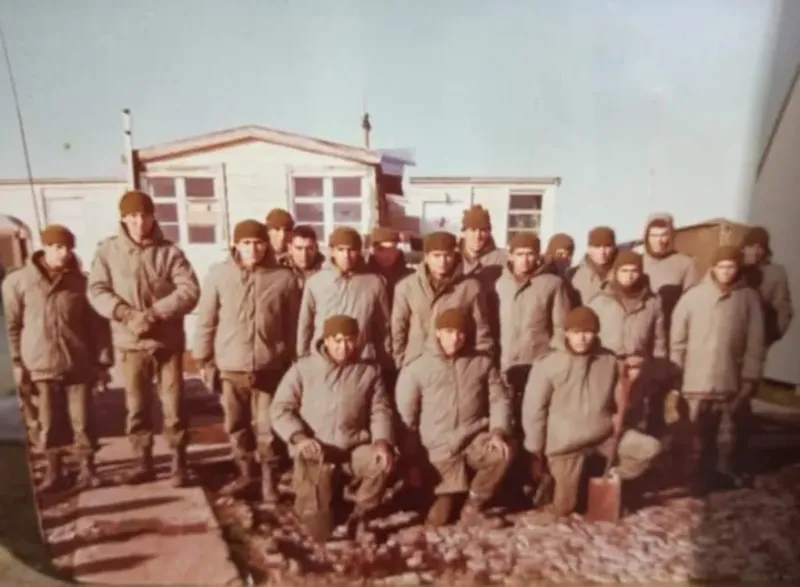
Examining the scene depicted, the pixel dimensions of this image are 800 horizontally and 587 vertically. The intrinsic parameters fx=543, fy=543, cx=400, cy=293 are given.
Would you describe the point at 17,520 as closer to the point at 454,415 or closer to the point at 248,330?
the point at 248,330

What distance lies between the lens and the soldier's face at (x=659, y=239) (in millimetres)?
1276

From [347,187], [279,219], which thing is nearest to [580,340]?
[347,187]

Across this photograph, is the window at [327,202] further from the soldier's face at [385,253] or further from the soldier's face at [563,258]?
the soldier's face at [563,258]

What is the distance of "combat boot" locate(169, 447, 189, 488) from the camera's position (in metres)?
1.36

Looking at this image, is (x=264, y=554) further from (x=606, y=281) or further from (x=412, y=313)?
(x=606, y=281)

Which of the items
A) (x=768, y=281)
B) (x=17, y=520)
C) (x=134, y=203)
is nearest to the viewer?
(x=134, y=203)

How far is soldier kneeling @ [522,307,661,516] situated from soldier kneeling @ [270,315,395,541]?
372 mm

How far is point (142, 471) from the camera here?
1.38 m

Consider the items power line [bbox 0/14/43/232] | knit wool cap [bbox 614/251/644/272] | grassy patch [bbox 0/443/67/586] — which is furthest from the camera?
grassy patch [bbox 0/443/67/586]

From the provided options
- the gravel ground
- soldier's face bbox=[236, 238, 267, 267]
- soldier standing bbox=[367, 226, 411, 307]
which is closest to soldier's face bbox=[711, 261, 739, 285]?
the gravel ground

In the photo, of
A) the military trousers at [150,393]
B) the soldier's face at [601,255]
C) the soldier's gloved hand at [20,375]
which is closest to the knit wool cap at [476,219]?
the soldier's face at [601,255]

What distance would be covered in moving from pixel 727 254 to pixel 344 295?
0.92 m

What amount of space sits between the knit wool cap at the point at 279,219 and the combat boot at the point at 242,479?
23.1 inches

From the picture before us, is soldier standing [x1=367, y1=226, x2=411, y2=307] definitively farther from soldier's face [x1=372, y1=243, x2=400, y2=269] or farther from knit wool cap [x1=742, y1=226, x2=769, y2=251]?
knit wool cap [x1=742, y1=226, x2=769, y2=251]
